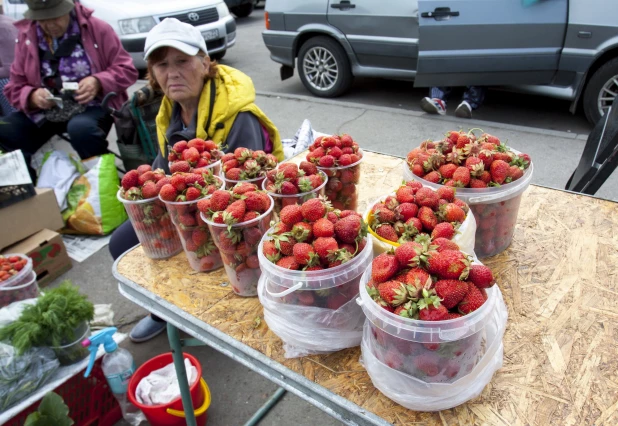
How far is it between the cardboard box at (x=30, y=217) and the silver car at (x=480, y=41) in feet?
13.1

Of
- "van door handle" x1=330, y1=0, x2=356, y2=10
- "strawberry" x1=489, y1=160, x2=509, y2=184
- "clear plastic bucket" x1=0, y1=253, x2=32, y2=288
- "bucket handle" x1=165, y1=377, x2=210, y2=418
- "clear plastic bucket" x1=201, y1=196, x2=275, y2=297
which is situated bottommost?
"bucket handle" x1=165, y1=377, x2=210, y2=418

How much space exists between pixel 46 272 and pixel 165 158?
169cm

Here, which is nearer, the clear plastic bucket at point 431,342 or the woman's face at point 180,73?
the clear plastic bucket at point 431,342

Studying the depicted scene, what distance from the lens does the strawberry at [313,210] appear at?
4.18ft

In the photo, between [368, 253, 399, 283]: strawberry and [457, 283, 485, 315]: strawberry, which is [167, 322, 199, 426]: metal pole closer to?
[368, 253, 399, 283]: strawberry

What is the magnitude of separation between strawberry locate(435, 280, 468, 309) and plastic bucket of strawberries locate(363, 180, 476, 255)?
0.81ft

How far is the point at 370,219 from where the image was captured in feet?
4.83

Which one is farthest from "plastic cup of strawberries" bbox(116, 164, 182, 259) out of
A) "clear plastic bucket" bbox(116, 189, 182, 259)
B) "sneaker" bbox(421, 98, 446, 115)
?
"sneaker" bbox(421, 98, 446, 115)

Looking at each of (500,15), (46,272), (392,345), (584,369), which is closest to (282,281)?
(392,345)

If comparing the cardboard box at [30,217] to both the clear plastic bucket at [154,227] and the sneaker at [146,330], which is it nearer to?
the sneaker at [146,330]

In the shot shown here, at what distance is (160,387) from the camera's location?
7.54ft

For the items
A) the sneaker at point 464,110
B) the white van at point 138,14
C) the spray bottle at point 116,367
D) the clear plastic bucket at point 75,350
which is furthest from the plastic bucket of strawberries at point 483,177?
the white van at point 138,14

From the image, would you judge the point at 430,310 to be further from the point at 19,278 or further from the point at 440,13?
the point at 440,13

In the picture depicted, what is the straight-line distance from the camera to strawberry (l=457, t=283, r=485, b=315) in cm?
104
